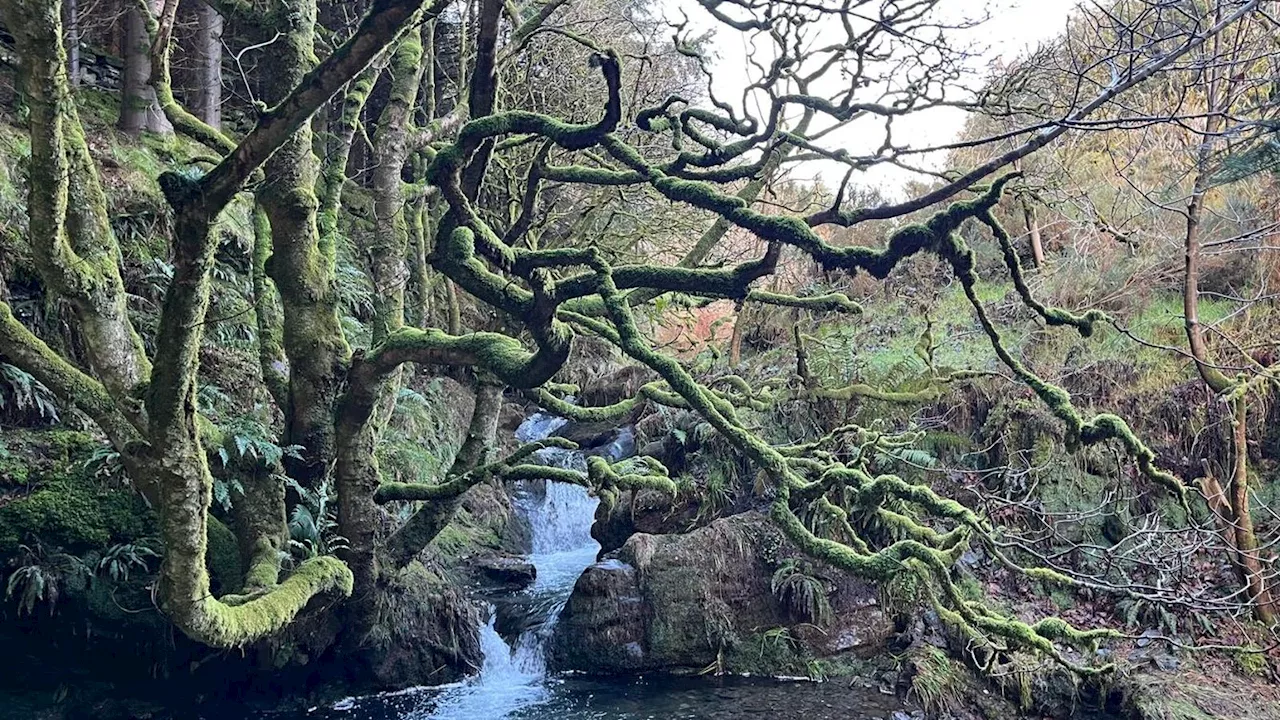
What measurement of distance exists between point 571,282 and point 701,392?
3.74ft

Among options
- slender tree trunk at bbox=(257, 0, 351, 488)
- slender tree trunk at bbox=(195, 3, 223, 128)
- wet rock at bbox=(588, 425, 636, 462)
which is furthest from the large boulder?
slender tree trunk at bbox=(195, 3, 223, 128)

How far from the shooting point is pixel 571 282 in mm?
4898

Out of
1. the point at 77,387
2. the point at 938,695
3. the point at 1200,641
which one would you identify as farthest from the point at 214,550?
the point at 1200,641

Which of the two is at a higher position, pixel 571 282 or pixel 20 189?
pixel 20 189

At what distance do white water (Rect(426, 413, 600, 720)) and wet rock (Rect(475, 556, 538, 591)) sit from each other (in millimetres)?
140

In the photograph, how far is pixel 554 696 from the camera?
804 centimetres

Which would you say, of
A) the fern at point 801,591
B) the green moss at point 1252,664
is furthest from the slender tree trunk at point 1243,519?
the fern at point 801,591

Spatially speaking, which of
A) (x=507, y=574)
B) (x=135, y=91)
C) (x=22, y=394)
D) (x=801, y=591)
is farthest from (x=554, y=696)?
(x=135, y=91)

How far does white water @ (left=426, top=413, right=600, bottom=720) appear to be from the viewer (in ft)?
25.1

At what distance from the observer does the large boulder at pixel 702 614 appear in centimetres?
884

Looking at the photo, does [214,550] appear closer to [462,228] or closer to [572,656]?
[462,228]

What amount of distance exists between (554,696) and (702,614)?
1.91 m

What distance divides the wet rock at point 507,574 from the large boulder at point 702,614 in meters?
1.35

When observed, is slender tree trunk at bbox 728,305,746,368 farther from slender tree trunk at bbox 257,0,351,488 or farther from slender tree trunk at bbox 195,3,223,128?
slender tree trunk at bbox 257,0,351,488
